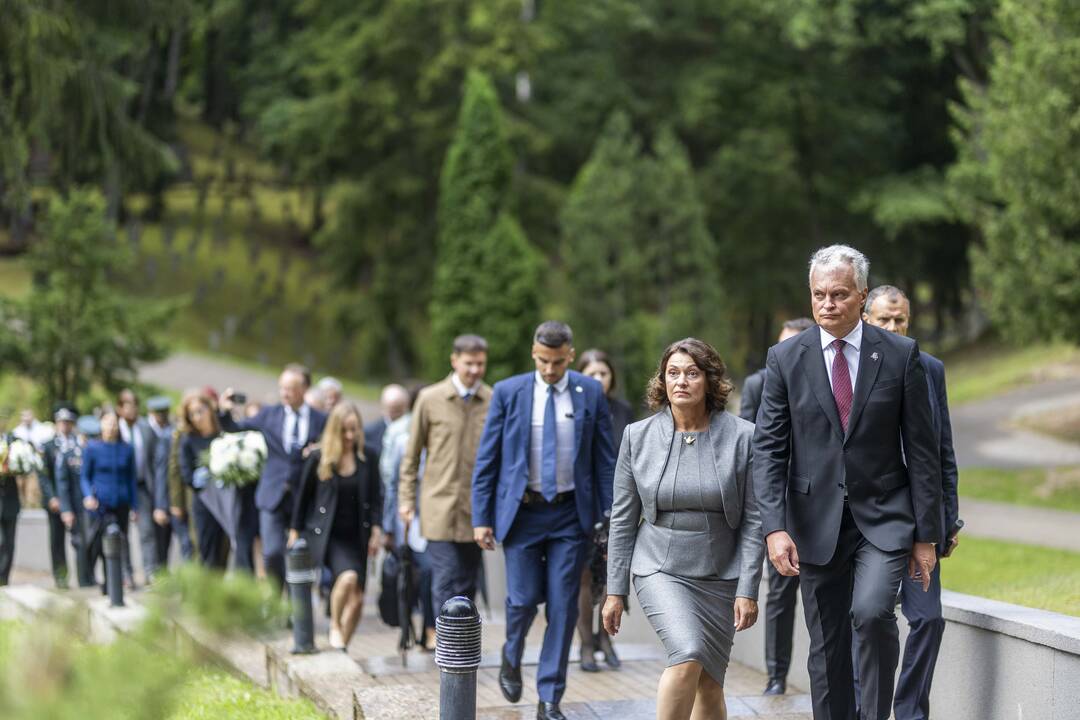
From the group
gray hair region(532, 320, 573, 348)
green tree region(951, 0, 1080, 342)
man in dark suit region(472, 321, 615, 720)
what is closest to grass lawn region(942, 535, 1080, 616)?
man in dark suit region(472, 321, 615, 720)

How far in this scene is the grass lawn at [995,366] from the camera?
33.9 meters

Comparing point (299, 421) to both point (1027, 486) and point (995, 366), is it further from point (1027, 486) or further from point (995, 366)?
point (995, 366)

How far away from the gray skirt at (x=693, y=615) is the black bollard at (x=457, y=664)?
788 mm

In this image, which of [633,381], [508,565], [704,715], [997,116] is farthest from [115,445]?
[633,381]

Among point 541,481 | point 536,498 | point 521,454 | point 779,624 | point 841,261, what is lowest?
point 779,624

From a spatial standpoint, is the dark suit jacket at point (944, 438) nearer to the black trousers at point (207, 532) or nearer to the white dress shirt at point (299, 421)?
the white dress shirt at point (299, 421)

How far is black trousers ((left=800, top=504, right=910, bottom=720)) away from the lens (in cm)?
592

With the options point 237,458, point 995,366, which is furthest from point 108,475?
point 995,366

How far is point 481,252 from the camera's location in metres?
38.2

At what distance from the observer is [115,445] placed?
1491cm

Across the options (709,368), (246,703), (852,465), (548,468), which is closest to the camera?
(852,465)

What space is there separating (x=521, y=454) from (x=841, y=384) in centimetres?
267

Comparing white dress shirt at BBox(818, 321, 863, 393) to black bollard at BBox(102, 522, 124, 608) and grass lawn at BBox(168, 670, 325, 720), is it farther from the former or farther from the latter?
black bollard at BBox(102, 522, 124, 608)

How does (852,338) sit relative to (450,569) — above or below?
above
